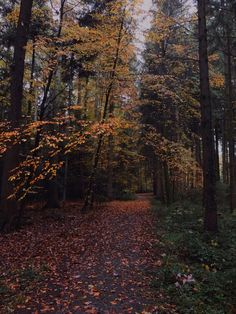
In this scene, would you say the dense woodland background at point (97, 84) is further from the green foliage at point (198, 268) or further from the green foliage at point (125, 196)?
the green foliage at point (125, 196)

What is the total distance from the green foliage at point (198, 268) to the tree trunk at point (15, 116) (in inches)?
210

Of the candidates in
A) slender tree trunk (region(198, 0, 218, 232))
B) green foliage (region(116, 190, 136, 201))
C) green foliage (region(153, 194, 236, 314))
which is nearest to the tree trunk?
green foliage (region(153, 194, 236, 314))

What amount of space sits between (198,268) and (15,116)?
26.1 feet

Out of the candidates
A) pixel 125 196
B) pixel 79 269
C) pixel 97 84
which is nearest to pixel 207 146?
pixel 79 269

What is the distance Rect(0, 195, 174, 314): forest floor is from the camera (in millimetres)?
5539

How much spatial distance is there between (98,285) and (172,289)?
4.84 feet

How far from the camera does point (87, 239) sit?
10141mm

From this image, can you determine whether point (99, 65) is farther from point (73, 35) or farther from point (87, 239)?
point (87, 239)

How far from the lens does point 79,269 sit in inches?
287

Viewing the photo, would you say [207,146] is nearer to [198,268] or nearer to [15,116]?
[198,268]

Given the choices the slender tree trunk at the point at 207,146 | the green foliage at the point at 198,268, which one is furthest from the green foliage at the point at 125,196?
the slender tree trunk at the point at 207,146

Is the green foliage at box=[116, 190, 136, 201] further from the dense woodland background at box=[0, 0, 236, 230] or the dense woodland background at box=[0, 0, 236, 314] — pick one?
the dense woodland background at box=[0, 0, 236, 314]

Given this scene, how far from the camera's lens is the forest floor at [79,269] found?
18.2 ft

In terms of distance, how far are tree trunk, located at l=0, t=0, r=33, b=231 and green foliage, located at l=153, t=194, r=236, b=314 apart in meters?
5.33
